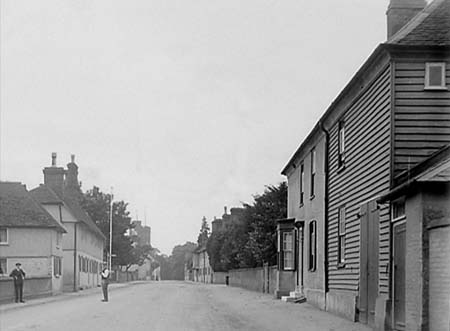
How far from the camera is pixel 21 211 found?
46.8 m

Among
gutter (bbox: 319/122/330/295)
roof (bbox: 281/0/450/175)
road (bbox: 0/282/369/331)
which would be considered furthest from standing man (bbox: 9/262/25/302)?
roof (bbox: 281/0/450/175)

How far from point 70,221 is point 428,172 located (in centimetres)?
4734

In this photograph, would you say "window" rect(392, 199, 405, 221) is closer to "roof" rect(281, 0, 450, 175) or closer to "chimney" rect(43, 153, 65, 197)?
"roof" rect(281, 0, 450, 175)

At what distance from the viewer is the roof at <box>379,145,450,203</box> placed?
14008 millimetres

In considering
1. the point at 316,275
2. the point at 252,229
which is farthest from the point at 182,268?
the point at 316,275

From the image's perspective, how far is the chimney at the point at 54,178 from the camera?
195 feet

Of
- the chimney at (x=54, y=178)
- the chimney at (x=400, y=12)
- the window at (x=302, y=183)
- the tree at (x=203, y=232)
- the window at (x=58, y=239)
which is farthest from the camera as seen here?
the tree at (x=203, y=232)

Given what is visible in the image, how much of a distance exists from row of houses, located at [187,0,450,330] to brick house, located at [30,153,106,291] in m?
31.6

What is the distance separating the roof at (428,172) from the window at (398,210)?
0.30m

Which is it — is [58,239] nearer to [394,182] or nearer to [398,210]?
[394,182]

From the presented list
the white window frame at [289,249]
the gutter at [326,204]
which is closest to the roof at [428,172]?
the gutter at [326,204]

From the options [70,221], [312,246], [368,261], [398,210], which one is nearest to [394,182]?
[398,210]

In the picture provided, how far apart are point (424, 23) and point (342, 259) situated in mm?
8043

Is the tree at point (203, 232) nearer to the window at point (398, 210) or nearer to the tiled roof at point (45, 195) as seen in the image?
the tiled roof at point (45, 195)
